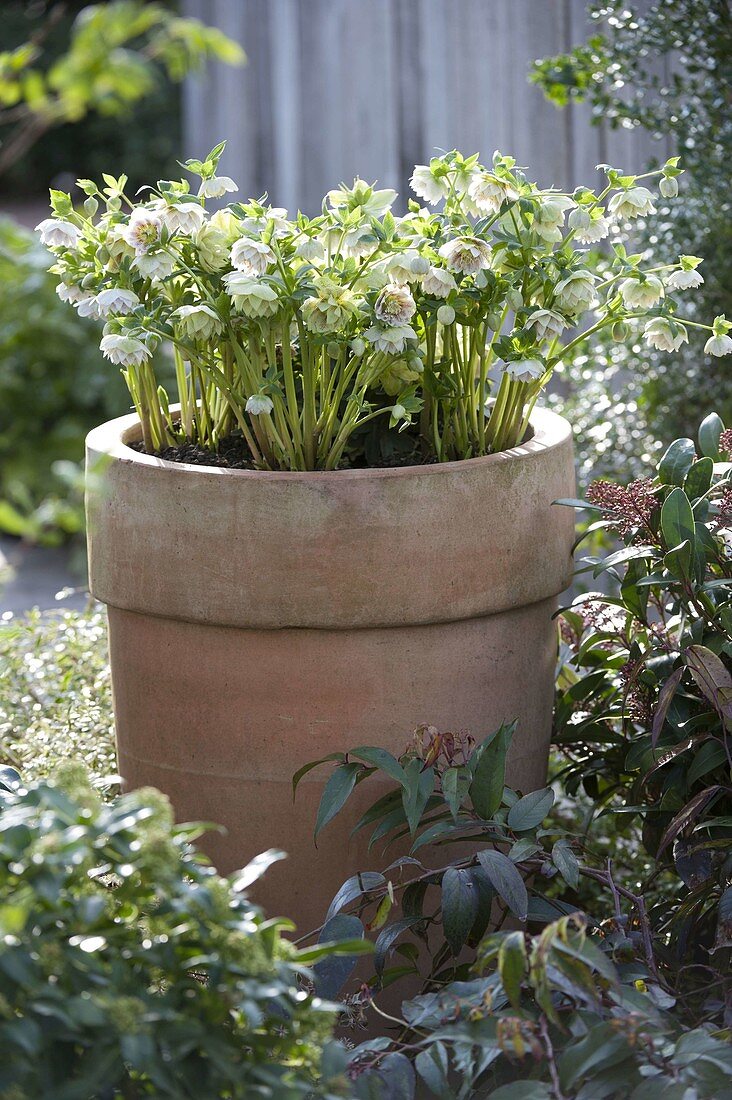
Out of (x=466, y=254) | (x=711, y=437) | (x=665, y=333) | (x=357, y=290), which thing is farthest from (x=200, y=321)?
(x=711, y=437)

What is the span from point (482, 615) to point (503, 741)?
0.59ft

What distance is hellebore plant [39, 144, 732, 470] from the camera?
4.47 feet

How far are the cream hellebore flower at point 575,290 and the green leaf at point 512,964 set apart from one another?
0.76m

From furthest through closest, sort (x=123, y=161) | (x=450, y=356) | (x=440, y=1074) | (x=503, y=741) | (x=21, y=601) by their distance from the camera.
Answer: (x=123, y=161)
(x=21, y=601)
(x=450, y=356)
(x=503, y=741)
(x=440, y=1074)

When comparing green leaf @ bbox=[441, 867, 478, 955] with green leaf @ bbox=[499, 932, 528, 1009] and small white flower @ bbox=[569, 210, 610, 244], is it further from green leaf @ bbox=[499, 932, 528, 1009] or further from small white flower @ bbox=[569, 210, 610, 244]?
small white flower @ bbox=[569, 210, 610, 244]

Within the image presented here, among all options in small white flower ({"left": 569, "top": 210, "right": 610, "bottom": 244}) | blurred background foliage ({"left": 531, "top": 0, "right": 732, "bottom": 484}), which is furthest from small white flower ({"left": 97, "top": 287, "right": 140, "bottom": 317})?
blurred background foliage ({"left": 531, "top": 0, "right": 732, "bottom": 484})

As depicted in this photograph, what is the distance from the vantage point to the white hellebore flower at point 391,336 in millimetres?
1340

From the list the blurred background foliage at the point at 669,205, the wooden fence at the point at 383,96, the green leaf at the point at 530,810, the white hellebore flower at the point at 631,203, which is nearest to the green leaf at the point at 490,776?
the green leaf at the point at 530,810

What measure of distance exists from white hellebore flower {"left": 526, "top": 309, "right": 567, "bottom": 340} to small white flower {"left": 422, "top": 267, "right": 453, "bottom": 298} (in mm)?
101

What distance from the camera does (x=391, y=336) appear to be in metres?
1.34

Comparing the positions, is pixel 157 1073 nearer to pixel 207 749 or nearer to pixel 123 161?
pixel 207 749

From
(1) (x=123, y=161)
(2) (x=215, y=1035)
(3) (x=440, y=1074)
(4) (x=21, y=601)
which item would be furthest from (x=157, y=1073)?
(1) (x=123, y=161)

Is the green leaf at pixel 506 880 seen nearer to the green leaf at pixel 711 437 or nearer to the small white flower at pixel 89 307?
the green leaf at pixel 711 437

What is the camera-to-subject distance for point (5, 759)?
181cm
